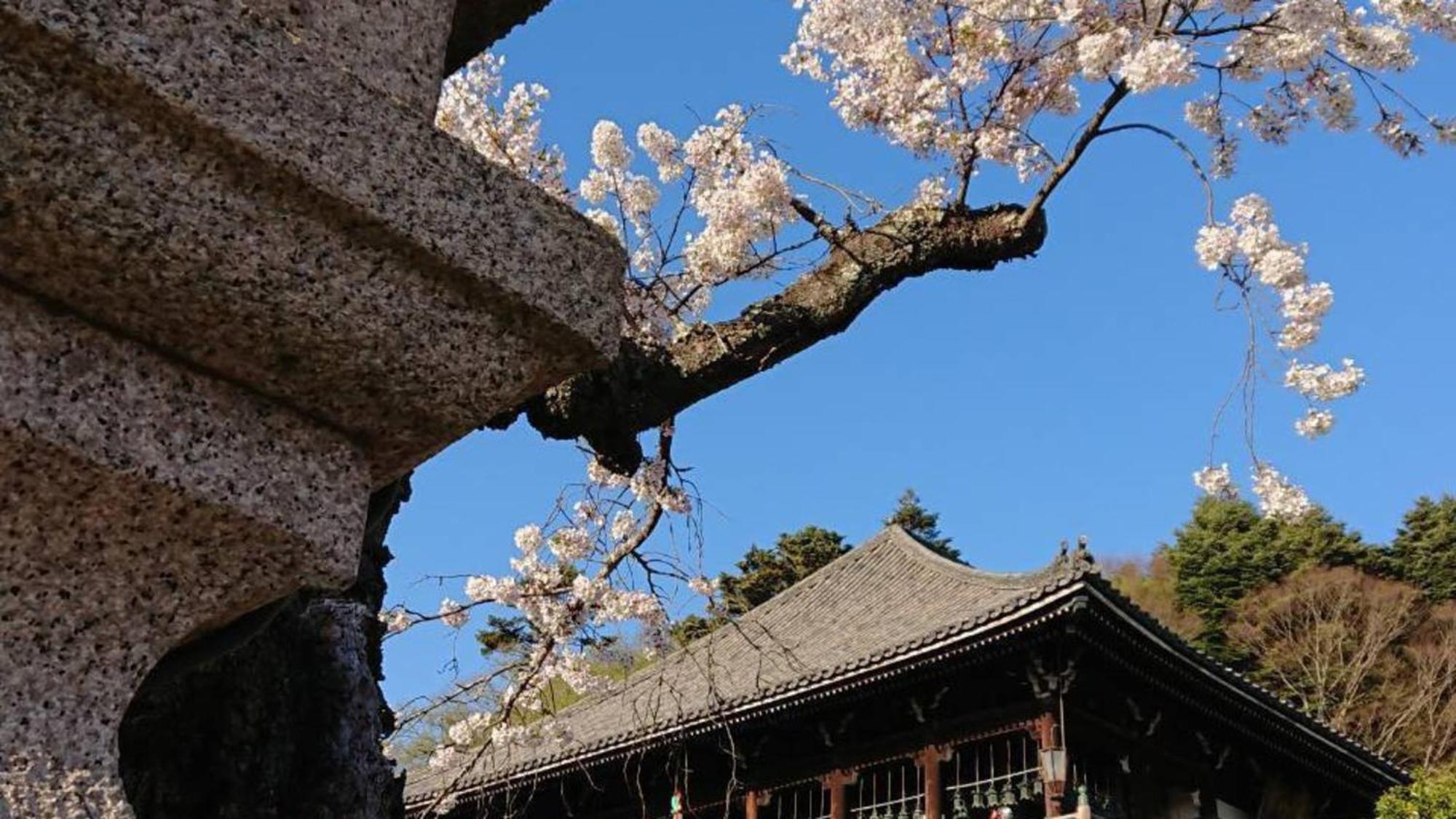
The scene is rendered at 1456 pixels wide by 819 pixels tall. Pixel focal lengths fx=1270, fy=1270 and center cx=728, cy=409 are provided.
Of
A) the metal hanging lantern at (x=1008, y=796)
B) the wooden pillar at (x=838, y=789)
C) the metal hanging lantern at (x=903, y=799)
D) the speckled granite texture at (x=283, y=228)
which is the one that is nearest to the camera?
the speckled granite texture at (x=283, y=228)

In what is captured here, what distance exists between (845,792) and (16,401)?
1209 cm

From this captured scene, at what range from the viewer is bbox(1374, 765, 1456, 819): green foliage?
19.1 meters

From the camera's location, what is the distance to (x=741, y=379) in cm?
420

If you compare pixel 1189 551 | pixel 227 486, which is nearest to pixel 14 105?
pixel 227 486

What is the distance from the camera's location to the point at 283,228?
113 cm

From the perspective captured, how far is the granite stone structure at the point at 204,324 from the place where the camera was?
102cm

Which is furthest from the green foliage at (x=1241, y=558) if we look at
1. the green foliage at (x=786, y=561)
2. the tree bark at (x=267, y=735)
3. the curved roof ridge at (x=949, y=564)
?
the tree bark at (x=267, y=735)

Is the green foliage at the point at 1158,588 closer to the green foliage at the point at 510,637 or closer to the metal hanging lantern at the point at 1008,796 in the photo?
the metal hanging lantern at the point at 1008,796

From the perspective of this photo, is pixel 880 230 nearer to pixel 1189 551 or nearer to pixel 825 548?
pixel 825 548

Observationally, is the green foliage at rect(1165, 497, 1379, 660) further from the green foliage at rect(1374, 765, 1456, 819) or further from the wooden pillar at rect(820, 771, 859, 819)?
the wooden pillar at rect(820, 771, 859, 819)

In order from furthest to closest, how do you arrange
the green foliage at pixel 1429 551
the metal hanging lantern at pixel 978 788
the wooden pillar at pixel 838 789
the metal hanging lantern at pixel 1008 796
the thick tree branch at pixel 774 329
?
the green foliage at pixel 1429 551, the wooden pillar at pixel 838 789, the metal hanging lantern at pixel 978 788, the metal hanging lantern at pixel 1008 796, the thick tree branch at pixel 774 329

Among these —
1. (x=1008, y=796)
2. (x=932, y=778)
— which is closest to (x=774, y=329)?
(x=1008, y=796)

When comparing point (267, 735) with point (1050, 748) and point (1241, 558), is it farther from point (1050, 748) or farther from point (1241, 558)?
point (1241, 558)

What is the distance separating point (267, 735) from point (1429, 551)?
3485 centimetres
